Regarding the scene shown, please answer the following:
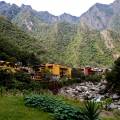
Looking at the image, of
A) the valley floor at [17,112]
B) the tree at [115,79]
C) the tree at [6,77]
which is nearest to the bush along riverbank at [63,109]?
the valley floor at [17,112]

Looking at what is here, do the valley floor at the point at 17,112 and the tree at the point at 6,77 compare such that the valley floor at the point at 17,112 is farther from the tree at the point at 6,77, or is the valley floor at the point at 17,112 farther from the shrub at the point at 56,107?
the tree at the point at 6,77

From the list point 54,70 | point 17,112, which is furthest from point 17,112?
point 54,70

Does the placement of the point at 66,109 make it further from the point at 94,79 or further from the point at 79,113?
the point at 94,79

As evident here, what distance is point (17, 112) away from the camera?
1534cm

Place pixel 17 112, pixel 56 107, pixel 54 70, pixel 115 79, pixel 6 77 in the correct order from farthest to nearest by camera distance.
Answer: pixel 54 70
pixel 115 79
pixel 6 77
pixel 56 107
pixel 17 112

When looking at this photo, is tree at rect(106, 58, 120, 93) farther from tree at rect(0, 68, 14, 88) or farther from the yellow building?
the yellow building

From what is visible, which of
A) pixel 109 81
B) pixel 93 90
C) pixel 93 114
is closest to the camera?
pixel 93 114

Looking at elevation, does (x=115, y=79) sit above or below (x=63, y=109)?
above

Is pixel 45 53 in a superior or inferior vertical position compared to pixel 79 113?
superior

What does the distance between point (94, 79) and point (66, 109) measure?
99.7 meters

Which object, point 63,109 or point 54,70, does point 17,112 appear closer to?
point 63,109

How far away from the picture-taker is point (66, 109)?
51.1 feet

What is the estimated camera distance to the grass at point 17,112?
14532mm

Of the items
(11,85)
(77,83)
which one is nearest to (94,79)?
(77,83)
